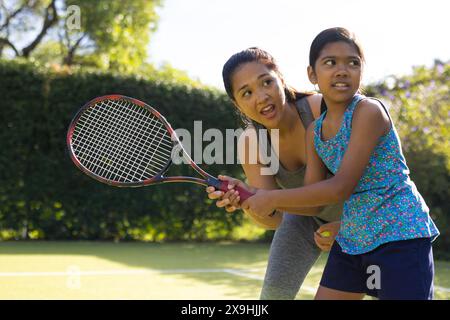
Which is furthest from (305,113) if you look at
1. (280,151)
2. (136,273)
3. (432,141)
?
(432,141)

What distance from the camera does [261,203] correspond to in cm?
239

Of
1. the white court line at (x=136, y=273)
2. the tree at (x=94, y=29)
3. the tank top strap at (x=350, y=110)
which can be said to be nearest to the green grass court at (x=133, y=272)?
the white court line at (x=136, y=273)

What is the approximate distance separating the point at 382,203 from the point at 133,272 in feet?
13.8

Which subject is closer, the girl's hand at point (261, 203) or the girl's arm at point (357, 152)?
the girl's arm at point (357, 152)

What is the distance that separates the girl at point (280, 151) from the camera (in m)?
2.60

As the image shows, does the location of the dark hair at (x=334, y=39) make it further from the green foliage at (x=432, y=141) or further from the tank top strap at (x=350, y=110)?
the green foliage at (x=432, y=141)

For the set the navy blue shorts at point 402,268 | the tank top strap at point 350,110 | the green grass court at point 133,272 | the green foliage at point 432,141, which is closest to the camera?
the navy blue shorts at point 402,268

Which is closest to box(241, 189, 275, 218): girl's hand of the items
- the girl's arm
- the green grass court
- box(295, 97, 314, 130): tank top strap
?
the girl's arm

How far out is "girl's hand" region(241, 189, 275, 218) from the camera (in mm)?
2361

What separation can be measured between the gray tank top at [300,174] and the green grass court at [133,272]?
2167mm

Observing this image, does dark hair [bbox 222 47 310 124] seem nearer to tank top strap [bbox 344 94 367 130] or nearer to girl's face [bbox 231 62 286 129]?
girl's face [bbox 231 62 286 129]
